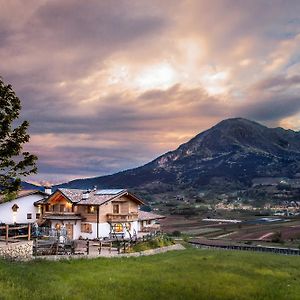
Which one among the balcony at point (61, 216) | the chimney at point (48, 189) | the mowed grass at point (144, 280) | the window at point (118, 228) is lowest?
the mowed grass at point (144, 280)

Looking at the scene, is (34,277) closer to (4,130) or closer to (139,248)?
(4,130)

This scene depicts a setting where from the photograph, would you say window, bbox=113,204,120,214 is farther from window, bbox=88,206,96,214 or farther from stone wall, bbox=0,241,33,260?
stone wall, bbox=0,241,33,260

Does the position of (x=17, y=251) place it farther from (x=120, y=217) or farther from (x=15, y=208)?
(x=120, y=217)

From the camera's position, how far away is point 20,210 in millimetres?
60031

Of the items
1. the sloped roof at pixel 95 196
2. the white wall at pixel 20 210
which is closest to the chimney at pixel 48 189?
the white wall at pixel 20 210

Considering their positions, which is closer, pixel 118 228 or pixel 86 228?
pixel 86 228

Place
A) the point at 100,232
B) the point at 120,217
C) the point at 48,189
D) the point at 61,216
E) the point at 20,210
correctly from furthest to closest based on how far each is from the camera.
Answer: the point at 48,189
the point at 120,217
the point at 20,210
the point at 61,216
the point at 100,232

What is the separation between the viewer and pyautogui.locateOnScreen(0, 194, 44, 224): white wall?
5701 cm

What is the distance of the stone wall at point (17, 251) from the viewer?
33.1 meters

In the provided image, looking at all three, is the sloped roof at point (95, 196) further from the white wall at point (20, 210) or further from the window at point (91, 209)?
the white wall at point (20, 210)

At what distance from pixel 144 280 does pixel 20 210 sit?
37.1 m

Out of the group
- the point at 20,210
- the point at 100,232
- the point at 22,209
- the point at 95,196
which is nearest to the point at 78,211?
the point at 95,196

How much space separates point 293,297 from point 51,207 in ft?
146

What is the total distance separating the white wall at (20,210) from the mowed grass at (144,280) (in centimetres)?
2517
